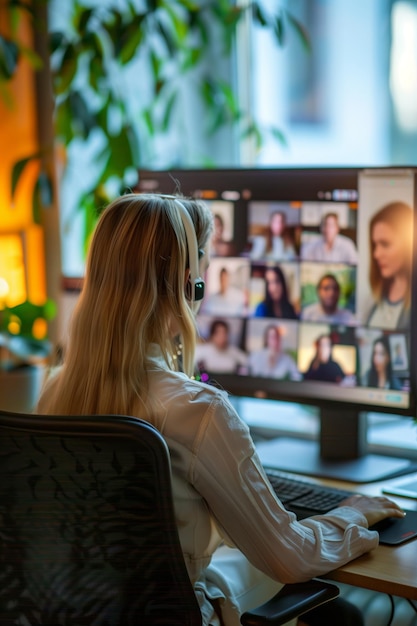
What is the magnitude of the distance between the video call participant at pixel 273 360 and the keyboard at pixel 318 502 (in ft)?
0.75

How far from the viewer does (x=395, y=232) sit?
5.27 feet

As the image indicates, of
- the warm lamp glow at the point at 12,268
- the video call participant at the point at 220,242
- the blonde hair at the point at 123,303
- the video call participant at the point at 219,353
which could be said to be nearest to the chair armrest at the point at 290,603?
the blonde hair at the point at 123,303

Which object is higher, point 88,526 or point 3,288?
point 3,288

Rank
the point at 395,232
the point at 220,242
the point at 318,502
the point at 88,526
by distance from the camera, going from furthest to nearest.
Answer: the point at 220,242 < the point at 395,232 < the point at 318,502 < the point at 88,526

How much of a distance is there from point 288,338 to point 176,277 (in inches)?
22.2

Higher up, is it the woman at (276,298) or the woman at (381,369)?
the woman at (276,298)

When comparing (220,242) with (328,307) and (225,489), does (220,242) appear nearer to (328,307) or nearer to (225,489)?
(328,307)

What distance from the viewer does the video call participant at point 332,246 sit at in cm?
166

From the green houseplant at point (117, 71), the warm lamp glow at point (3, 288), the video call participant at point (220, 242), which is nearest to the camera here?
the video call participant at point (220, 242)

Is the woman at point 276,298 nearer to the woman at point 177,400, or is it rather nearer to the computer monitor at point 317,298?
the computer monitor at point 317,298

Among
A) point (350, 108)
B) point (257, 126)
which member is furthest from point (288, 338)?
point (350, 108)

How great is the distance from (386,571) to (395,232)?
0.65 m

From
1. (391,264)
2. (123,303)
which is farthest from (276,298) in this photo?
(123,303)

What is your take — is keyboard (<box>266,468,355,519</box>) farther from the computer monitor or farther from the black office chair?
the black office chair
